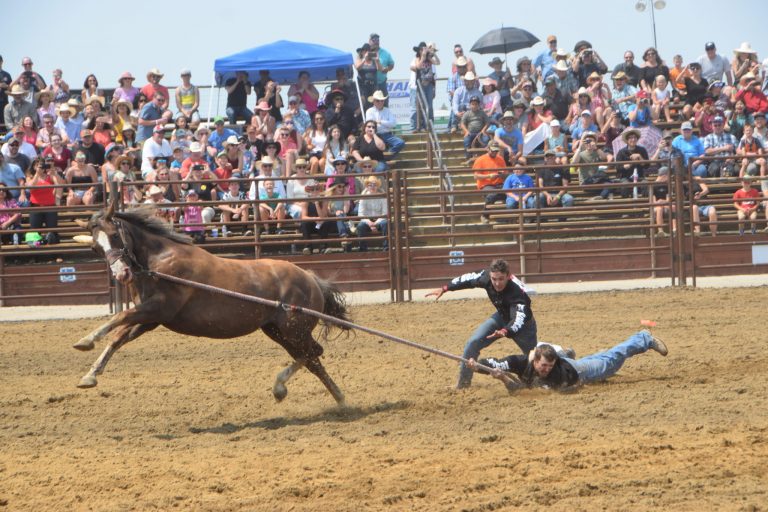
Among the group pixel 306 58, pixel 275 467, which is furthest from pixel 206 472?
pixel 306 58

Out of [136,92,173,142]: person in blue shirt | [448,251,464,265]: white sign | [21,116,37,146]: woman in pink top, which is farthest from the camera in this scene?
[136,92,173,142]: person in blue shirt

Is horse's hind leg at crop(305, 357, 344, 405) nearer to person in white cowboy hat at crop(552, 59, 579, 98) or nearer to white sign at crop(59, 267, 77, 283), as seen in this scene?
white sign at crop(59, 267, 77, 283)

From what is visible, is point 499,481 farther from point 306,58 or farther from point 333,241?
point 306,58

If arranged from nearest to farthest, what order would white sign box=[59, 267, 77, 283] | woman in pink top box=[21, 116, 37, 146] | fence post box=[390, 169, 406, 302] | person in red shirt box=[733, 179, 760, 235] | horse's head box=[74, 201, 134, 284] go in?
horse's head box=[74, 201, 134, 284] → fence post box=[390, 169, 406, 302] → white sign box=[59, 267, 77, 283] → person in red shirt box=[733, 179, 760, 235] → woman in pink top box=[21, 116, 37, 146]

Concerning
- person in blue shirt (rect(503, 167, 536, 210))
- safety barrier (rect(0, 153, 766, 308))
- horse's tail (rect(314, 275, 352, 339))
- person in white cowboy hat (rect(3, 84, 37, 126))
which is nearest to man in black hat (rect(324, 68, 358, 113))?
safety barrier (rect(0, 153, 766, 308))

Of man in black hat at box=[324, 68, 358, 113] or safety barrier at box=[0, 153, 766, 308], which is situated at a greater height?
man in black hat at box=[324, 68, 358, 113]

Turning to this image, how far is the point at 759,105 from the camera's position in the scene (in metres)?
19.1

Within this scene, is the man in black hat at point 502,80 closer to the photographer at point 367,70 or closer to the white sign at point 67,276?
the photographer at point 367,70

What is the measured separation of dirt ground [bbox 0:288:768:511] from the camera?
561cm

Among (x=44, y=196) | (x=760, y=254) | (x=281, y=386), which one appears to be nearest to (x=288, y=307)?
(x=281, y=386)

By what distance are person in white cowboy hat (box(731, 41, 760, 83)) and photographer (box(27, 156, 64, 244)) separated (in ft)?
42.1

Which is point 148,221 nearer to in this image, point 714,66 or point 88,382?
point 88,382

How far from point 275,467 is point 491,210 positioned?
9.68 metres

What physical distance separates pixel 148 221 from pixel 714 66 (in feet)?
50.1
